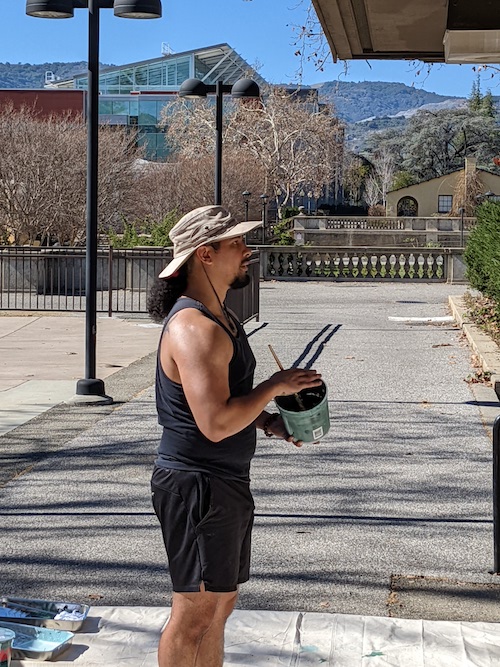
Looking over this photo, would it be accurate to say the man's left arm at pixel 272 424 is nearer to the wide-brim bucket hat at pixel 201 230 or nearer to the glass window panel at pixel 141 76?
the wide-brim bucket hat at pixel 201 230

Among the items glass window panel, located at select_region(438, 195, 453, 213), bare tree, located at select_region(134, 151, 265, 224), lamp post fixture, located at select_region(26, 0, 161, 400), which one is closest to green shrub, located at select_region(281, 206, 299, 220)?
bare tree, located at select_region(134, 151, 265, 224)

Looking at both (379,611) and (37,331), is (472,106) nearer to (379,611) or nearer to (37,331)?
(37,331)

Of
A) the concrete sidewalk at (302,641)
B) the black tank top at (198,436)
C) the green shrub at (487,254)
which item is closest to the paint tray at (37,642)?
the concrete sidewalk at (302,641)

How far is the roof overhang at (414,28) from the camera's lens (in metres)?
6.88

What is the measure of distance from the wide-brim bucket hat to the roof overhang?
3.30 meters

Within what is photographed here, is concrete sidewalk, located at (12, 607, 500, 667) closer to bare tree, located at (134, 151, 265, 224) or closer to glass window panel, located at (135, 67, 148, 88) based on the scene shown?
bare tree, located at (134, 151, 265, 224)

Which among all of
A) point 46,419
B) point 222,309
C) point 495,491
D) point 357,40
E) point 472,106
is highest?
point 472,106

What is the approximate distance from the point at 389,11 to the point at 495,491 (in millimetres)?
3648

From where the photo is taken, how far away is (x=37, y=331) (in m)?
17.9

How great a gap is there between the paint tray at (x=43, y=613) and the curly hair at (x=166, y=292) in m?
1.64

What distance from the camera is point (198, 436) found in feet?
11.9

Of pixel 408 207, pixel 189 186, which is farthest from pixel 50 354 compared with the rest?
pixel 408 207

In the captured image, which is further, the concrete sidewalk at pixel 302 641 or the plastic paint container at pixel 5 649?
the concrete sidewalk at pixel 302 641

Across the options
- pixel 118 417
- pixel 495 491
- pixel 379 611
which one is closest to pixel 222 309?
pixel 495 491
